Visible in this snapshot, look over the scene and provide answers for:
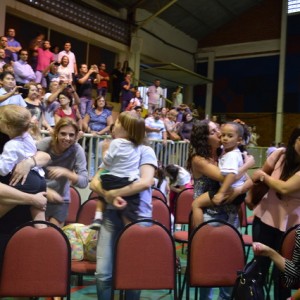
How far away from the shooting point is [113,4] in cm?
1235

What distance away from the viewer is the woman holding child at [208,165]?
2705 millimetres

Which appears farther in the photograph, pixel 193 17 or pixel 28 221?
pixel 193 17

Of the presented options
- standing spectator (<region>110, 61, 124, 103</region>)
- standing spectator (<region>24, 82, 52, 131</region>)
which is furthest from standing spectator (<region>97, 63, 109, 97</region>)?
standing spectator (<region>24, 82, 52, 131</region>)

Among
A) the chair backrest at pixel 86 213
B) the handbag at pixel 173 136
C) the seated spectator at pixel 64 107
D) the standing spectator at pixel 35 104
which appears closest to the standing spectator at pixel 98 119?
the seated spectator at pixel 64 107

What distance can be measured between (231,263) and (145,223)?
622 mm

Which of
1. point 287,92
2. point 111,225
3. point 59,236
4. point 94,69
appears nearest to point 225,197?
point 111,225

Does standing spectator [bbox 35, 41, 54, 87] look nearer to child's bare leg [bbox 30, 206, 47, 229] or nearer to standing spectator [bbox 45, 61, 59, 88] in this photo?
standing spectator [bbox 45, 61, 59, 88]

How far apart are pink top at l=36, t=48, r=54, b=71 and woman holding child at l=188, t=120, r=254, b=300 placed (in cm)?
597

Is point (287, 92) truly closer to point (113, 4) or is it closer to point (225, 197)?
point (113, 4)

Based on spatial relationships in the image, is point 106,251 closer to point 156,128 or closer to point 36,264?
point 36,264

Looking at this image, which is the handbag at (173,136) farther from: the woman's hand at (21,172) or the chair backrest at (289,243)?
the woman's hand at (21,172)

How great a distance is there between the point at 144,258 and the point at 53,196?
78 cm

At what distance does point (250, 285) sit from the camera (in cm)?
199

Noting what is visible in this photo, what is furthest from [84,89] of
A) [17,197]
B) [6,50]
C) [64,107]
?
[17,197]
